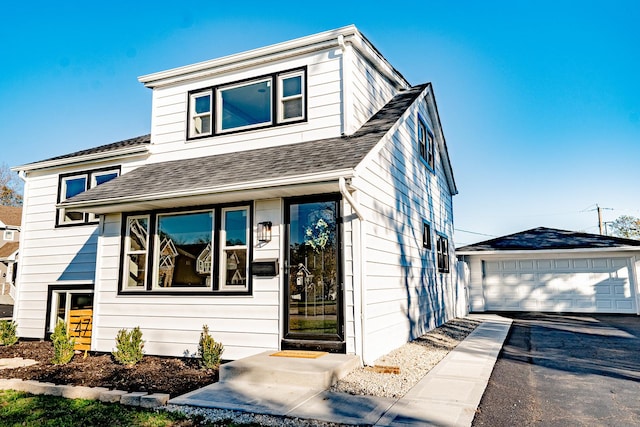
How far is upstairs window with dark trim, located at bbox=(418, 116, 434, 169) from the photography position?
10.5m

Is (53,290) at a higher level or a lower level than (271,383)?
higher

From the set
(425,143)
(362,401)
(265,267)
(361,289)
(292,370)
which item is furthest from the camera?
(425,143)

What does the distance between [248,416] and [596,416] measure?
3352 mm

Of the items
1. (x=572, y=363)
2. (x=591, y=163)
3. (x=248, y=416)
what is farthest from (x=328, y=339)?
(x=591, y=163)

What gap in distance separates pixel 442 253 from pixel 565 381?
23.1 feet

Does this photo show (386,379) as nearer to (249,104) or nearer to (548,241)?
(249,104)

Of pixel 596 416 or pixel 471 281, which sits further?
pixel 471 281

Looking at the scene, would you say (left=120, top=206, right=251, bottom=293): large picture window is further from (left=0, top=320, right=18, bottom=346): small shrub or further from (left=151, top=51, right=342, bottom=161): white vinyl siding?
(left=0, top=320, right=18, bottom=346): small shrub

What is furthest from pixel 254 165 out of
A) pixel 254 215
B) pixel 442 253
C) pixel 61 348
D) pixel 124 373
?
pixel 442 253

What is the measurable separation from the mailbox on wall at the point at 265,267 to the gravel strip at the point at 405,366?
6.25ft

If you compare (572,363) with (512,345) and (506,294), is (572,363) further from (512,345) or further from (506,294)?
(506,294)

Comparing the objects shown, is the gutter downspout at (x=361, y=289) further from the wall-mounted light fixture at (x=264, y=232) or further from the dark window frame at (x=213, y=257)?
the dark window frame at (x=213, y=257)

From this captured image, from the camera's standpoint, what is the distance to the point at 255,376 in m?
5.13

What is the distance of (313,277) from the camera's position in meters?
6.39
